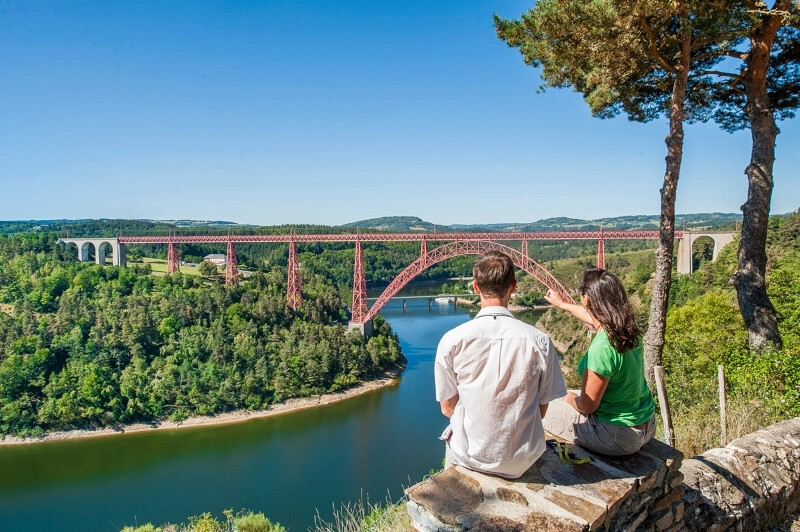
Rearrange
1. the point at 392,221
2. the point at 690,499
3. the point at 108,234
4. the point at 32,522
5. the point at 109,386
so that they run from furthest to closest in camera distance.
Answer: the point at 392,221, the point at 108,234, the point at 109,386, the point at 32,522, the point at 690,499

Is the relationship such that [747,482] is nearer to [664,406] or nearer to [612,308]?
[664,406]

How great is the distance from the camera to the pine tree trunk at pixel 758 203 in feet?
10.2

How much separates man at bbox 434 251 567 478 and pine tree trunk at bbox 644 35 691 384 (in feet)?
7.15

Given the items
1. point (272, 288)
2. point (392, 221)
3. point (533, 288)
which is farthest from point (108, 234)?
point (392, 221)

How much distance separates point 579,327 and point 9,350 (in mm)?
19265

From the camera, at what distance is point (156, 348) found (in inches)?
700

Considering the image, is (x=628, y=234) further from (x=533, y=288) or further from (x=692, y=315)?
(x=533, y=288)

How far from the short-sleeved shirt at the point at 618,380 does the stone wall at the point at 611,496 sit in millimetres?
112

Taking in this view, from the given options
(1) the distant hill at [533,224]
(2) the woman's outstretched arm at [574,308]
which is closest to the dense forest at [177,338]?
(2) the woman's outstretched arm at [574,308]

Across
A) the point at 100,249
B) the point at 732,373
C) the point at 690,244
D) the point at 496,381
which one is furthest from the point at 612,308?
the point at 100,249

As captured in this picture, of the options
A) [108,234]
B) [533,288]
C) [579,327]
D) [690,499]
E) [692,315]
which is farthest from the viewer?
[108,234]

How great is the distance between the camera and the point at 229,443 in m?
12.6

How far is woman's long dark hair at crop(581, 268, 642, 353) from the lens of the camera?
4.25 feet

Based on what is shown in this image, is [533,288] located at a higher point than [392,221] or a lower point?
lower
